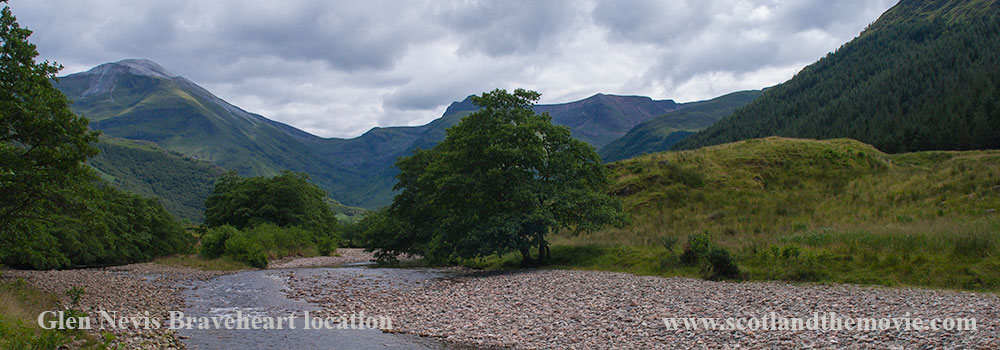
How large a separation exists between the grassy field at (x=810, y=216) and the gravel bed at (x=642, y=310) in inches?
105

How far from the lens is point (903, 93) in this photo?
115 m

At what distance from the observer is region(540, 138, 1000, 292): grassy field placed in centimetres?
2002

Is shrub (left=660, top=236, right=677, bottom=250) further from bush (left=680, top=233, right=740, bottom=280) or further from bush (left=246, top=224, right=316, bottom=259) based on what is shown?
bush (left=246, top=224, right=316, bottom=259)

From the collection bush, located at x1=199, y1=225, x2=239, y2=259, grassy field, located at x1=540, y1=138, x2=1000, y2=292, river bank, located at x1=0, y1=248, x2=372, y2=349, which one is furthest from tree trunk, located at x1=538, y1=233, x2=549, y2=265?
bush, located at x1=199, y1=225, x2=239, y2=259

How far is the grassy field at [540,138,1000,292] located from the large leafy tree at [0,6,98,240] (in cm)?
2569

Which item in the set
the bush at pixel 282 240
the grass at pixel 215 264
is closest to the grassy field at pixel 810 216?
the grass at pixel 215 264

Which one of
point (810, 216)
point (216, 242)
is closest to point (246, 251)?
point (216, 242)

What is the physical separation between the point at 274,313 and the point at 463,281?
37.2 ft

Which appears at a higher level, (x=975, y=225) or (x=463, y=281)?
(x=975, y=225)

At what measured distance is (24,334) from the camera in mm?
10836

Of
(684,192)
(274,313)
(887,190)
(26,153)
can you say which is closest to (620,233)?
(684,192)

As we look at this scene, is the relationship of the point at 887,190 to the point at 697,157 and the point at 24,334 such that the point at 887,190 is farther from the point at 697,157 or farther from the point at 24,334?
the point at 24,334

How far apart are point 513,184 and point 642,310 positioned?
16634 mm

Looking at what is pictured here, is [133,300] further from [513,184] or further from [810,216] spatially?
[810,216]
